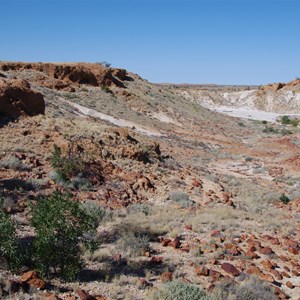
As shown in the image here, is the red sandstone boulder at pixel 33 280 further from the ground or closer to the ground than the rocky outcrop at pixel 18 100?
closer to the ground

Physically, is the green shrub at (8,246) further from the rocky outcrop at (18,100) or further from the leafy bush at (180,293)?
the rocky outcrop at (18,100)

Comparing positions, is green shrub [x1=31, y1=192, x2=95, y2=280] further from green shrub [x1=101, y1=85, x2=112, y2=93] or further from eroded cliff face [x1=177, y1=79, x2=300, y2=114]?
eroded cliff face [x1=177, y1=79, x2=300, y2=114]

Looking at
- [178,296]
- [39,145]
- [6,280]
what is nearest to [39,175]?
[39,145]

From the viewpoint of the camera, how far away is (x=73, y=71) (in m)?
48.0

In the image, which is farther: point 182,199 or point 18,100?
point 18,100

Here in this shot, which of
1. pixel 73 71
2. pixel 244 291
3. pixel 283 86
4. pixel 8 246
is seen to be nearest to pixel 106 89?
pixel 73 71

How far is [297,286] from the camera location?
316 inches

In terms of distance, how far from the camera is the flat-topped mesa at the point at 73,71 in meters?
45.6

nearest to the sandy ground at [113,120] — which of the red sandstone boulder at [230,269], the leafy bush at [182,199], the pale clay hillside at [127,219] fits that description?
the pale clay hillside at [127,219]

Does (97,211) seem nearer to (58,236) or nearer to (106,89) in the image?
(58,236)

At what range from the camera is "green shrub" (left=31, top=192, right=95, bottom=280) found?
6945 millimetres

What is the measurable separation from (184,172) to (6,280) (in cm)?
1249

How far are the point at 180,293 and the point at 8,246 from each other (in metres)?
2.98

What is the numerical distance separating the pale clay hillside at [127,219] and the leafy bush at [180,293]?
2 centimetres
